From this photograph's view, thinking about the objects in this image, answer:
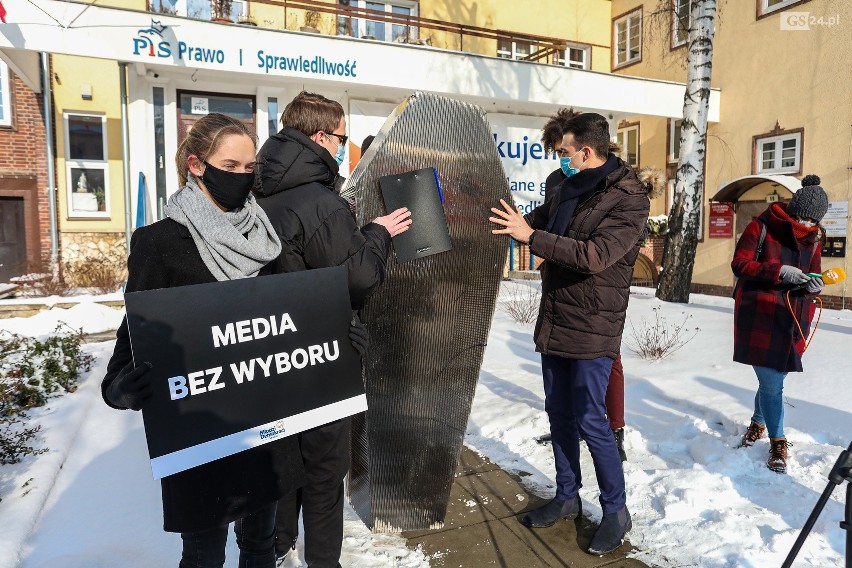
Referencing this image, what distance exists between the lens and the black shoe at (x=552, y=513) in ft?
8.52

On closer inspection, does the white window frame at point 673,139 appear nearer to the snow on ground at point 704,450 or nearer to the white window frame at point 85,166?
the snow on ground at point 704,450

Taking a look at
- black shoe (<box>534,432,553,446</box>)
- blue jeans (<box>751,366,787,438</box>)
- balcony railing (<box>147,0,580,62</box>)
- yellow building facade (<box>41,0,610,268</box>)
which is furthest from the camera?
yellow building facade (<box>41,0,610,268</box>)

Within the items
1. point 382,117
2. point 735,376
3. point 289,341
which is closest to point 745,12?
point 382,117

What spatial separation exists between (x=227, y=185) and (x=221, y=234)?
16 cm

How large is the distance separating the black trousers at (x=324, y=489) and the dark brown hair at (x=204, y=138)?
3.08ft

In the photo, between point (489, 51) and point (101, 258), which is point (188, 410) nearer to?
point (101, 258)

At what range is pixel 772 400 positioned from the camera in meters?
3.15

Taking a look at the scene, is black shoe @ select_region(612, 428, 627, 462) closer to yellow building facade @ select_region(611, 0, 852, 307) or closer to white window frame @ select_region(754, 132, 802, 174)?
yellow building facade @ select_region(611, 0, 852, 307)

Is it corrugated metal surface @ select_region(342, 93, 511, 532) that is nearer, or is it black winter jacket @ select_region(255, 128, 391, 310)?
black winter jacket @ select_region(255, 128, 391, 310)

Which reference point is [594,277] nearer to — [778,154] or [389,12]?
[389,12]

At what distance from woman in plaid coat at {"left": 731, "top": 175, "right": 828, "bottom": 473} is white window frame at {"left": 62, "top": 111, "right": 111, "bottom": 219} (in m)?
12.0

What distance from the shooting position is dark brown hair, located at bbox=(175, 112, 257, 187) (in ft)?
5.29

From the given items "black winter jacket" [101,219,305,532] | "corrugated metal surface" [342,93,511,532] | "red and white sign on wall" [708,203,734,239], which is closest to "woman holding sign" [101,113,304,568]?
"black winter jacket" [101,219,305,532]

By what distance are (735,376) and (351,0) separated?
Answer: 38.0 feet
